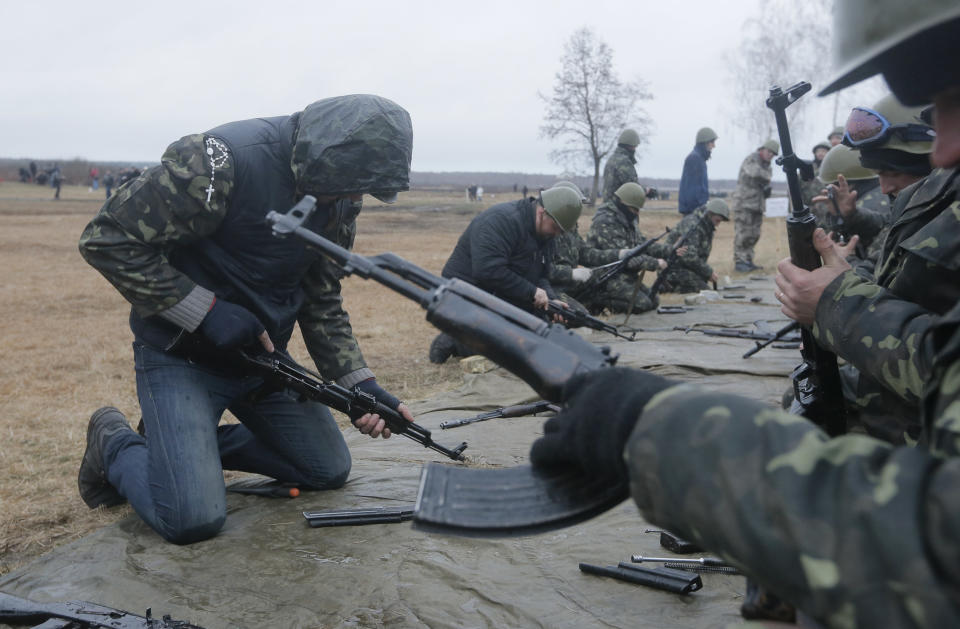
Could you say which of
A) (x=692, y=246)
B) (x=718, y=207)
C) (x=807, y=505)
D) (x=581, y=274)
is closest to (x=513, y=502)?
(x=807, y=505)

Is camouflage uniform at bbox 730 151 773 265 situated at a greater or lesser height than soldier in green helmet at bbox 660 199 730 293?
greater

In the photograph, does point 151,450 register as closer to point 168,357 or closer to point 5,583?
point 168,357

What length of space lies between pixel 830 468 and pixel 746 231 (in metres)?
15.2

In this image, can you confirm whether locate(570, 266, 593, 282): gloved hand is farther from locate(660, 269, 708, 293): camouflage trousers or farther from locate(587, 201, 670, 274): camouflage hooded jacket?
A: locate(660, 269, 708, 293): camouflage trousers

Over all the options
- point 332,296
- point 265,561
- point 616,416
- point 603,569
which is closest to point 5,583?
point 265,561

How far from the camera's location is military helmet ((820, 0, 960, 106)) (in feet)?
4.46

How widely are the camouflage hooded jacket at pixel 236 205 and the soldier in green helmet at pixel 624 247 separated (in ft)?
20.1

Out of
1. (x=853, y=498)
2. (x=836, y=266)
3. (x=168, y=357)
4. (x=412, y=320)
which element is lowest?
(x=412, y=320)

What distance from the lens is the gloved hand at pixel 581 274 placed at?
9273 mm

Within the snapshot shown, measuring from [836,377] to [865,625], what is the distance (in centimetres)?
222

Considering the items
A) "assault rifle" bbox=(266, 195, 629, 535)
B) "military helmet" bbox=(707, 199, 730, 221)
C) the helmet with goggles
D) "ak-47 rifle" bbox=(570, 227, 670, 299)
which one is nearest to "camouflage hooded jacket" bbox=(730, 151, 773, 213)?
"military helmet" bbox=(707, 199, 730, 221)

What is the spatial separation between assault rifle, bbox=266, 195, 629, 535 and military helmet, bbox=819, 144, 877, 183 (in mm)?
5787

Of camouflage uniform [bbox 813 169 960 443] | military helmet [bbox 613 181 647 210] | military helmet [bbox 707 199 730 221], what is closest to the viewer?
camouflage uniform [bbox 813 169 960 443]

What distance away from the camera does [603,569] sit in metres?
3.02
